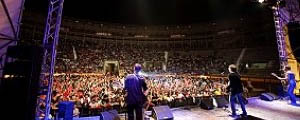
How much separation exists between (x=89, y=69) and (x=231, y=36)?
65.1 ft

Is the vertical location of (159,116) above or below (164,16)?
below

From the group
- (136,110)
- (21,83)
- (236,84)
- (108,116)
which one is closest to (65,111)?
(108,116)

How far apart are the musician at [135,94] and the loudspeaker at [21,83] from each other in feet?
5.31

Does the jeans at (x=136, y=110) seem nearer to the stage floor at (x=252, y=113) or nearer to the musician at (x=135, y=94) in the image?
the musician at (x=135, y=94)

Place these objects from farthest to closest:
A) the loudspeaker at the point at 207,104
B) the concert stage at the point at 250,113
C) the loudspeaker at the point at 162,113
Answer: the loudspeaker at the point at 207,104, the concert stage at the point at 250,113, the loudspeaker at the point at 162,113

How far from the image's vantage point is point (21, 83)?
3.05 m

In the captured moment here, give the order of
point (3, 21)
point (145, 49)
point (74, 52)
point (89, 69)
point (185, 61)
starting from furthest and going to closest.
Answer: point (145, 49), point (185, 61), point (74, 52), point (89, 69), point (3, 21)

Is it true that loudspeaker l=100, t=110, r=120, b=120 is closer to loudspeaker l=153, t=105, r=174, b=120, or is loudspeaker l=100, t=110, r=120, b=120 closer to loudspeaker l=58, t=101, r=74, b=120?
loudspeaker l=58, t=101, r=74, b=120

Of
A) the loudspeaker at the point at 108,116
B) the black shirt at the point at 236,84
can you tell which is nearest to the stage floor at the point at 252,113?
the black shirt at the point at 236,84

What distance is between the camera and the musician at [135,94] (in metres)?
3.65

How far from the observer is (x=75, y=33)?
27.3 metres

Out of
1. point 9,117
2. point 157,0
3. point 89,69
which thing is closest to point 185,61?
point 157,0

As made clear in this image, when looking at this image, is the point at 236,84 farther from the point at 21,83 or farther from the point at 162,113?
the point at 21,83

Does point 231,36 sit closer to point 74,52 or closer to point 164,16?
point 164,16
